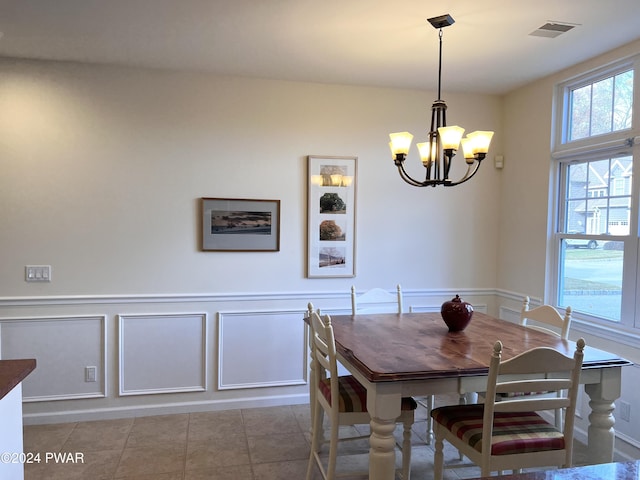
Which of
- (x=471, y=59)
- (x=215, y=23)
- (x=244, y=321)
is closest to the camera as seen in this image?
(x=215, y=23)

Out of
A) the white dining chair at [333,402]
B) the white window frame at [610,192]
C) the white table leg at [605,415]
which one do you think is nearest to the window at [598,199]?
the white window frame at [610,192]

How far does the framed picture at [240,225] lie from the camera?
3.59 meters

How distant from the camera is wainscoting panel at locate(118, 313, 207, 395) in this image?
138 inches

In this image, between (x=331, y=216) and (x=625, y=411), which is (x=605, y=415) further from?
(x=331, y=216)

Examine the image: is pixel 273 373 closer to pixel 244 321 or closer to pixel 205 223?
pixel 244 321

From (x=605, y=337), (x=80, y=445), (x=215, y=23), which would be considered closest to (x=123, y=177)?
(x=215, y=23)

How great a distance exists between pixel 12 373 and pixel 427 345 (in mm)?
1824

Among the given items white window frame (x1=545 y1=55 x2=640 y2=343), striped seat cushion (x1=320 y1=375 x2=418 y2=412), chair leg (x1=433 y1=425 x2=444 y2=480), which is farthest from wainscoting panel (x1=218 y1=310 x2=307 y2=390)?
white window frame (x1=545 y1=55 x2=640 y2=343)

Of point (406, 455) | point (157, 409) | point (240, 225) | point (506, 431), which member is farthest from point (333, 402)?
point (157, 409)

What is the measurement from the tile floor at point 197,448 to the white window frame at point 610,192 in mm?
880

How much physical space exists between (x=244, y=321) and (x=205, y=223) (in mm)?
842

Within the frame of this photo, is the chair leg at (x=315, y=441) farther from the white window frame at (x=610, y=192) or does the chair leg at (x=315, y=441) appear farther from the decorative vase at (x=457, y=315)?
the white window frame at (x=610, y=192)

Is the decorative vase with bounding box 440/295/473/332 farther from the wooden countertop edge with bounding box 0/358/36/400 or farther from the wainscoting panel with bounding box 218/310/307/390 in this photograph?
the wooden countertop edge with bounding box 0/358/36/400

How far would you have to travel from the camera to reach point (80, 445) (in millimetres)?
3043
